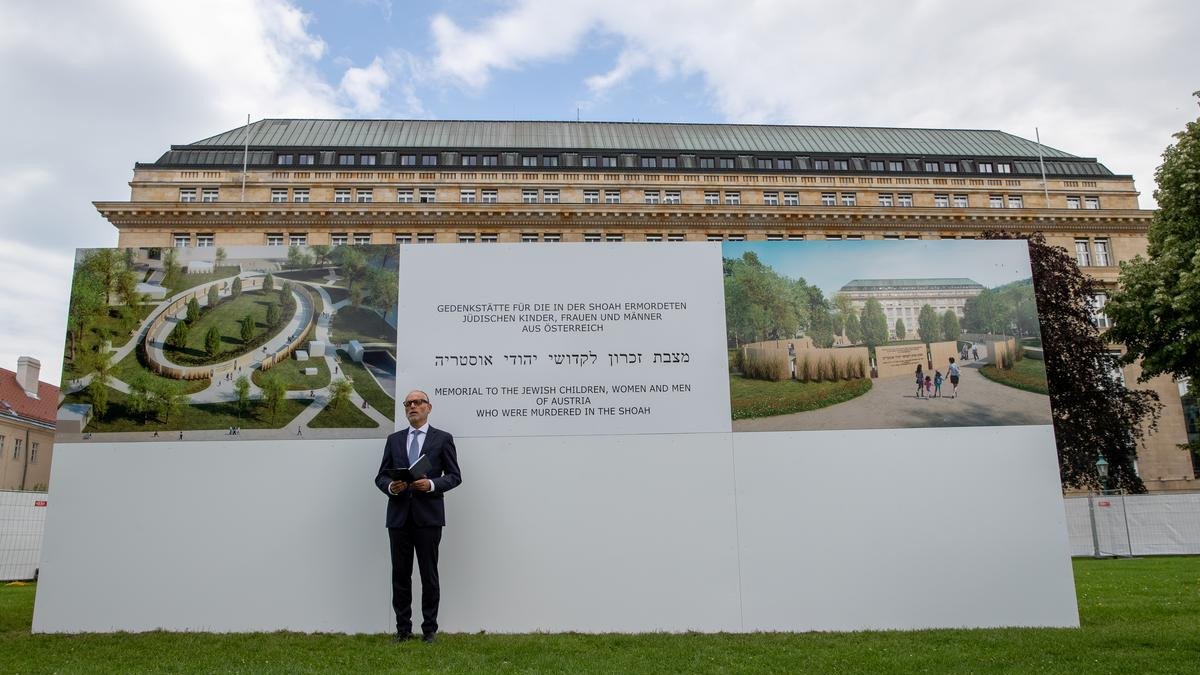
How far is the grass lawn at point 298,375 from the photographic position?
25.0ft

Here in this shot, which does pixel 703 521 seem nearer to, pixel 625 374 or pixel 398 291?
pixel 625 374

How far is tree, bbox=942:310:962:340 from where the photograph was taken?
316 inches

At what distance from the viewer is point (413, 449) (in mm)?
6949

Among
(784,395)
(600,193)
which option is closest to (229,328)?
(784,395)

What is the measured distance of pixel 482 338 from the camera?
25.2ft

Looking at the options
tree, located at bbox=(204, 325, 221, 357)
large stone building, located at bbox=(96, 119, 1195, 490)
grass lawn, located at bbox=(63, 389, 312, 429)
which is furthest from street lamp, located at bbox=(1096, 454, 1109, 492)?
tree, located at bbox=(204, 325, 221, 357)

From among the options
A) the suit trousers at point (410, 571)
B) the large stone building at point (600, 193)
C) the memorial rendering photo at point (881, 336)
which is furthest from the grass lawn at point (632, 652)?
the large stone building at point (600, 193)

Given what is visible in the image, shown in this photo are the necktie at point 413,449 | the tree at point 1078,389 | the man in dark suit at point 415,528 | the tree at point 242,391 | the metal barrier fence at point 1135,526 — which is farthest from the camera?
the tree at point 1078,389

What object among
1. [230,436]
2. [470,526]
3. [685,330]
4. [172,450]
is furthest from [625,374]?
[172,450]

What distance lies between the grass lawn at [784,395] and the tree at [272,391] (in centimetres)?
429

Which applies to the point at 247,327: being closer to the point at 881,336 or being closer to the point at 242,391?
the point at 242,391

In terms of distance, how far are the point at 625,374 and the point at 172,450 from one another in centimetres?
430

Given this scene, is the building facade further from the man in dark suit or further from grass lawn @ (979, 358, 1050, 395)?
grass lawn @ (979, 358, 1050, 395)

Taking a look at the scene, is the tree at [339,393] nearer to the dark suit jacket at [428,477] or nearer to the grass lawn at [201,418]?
the grass lawn at [201,418]
